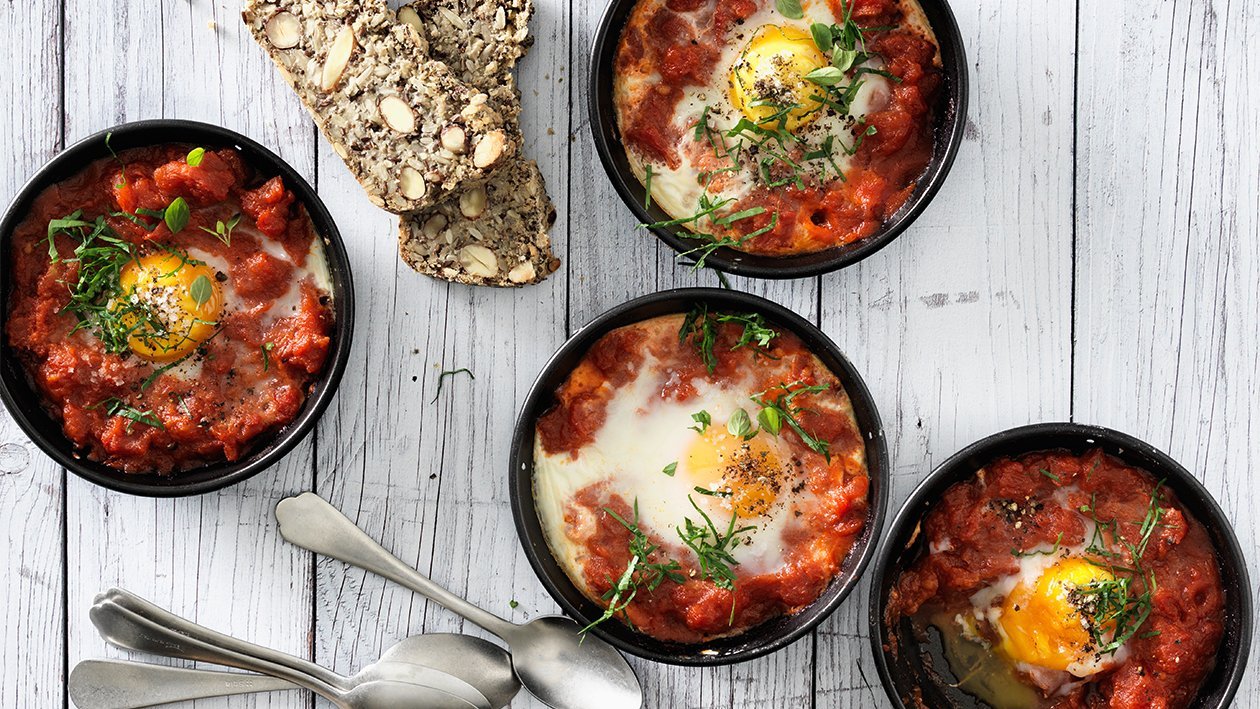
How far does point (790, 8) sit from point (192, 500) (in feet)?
6.90

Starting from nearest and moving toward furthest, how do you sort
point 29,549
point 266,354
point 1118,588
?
1. point 1118,588
2. point 266,354
3. point 29,549

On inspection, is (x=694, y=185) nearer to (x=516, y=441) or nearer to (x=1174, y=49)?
(x=516, y=441)

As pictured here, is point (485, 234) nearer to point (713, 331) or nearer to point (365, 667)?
point (713, 331)

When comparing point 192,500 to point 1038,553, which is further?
point 192,500

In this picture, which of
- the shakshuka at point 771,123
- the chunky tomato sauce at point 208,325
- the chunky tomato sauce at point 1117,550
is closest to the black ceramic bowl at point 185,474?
the chunky tomato sauce at point 208,325

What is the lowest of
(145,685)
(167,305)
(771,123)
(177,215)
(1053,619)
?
(145,685)

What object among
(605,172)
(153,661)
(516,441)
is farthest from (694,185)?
(153,661)

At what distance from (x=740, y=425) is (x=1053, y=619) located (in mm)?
924

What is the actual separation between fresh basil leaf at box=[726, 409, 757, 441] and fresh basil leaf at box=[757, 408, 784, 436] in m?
0.03

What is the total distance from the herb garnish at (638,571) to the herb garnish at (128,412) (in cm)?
118

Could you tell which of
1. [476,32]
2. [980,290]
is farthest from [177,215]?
[980,290]

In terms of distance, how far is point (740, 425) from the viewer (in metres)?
3.02

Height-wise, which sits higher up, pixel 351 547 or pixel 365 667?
pixel 351 547

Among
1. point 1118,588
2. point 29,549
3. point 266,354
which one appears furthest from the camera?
point 29,549
